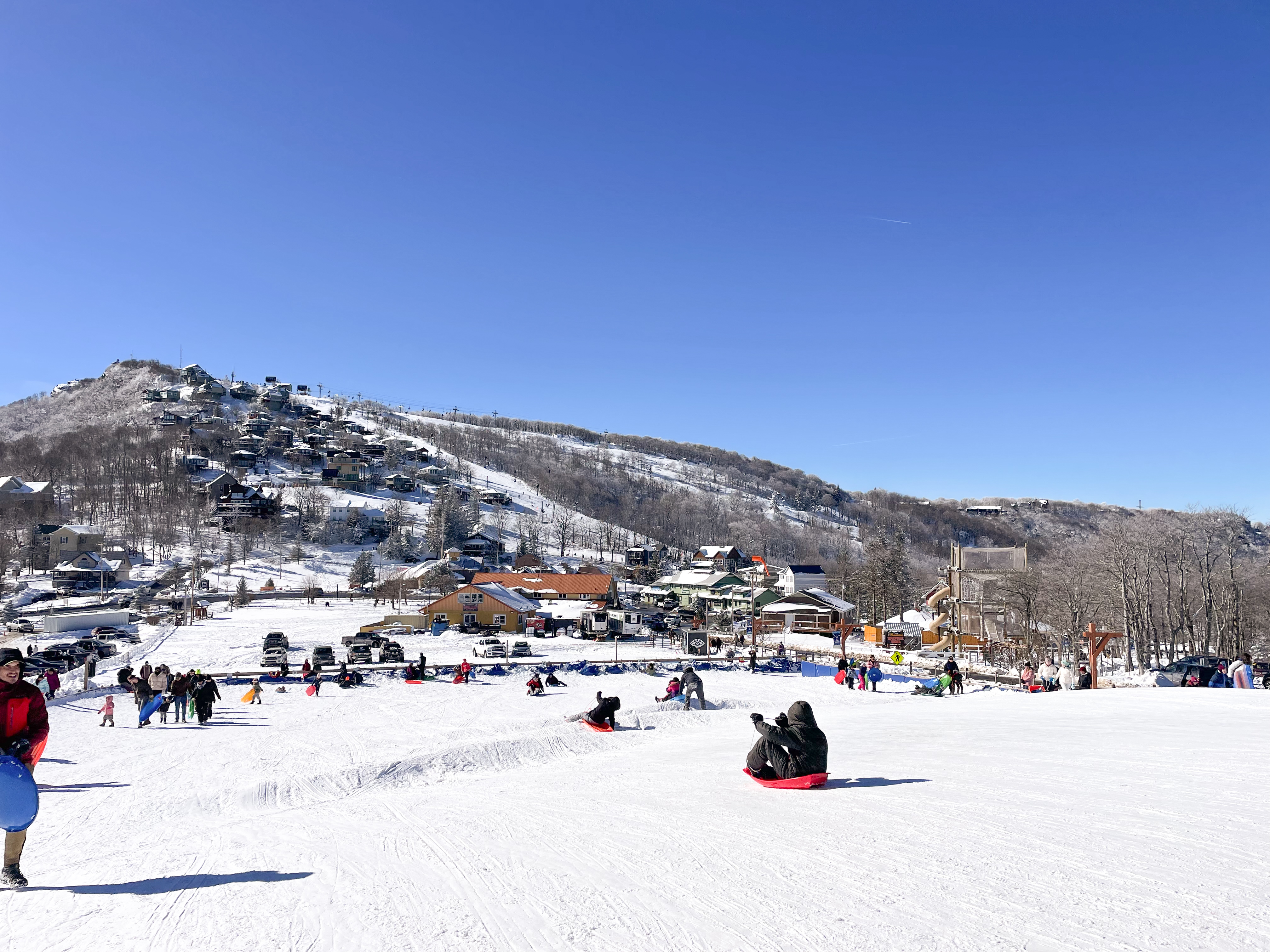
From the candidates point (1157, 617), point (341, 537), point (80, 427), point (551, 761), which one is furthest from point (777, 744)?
point (80, 427)

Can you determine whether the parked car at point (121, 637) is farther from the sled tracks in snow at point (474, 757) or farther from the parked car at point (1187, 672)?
the parked car at point (1187, 672)

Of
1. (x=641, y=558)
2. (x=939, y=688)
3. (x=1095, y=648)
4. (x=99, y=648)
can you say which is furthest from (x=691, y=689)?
(x=641, y=558)

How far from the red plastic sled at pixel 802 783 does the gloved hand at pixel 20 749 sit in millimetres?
6232

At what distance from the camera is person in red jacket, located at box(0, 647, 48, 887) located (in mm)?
4730

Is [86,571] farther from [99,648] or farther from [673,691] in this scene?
[673,691]

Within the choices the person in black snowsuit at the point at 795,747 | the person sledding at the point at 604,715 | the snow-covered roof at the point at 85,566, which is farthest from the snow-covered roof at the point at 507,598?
the snow-covered roof at the point at 85,566

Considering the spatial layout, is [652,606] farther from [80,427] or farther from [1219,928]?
[80,427]

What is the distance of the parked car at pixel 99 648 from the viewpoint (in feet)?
126

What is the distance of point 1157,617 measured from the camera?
52812 millimetres

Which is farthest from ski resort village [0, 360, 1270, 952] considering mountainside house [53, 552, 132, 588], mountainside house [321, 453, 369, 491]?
mountainside house [321, 453, 369, 491]

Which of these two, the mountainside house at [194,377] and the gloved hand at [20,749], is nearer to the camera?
the gloved hand at [20,749]

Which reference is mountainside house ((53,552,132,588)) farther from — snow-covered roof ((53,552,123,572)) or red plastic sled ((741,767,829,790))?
red plastic sled ((741,767,829,790))

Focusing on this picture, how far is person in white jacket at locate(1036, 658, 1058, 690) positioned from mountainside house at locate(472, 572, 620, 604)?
164 feet

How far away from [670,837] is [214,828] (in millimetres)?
4589
